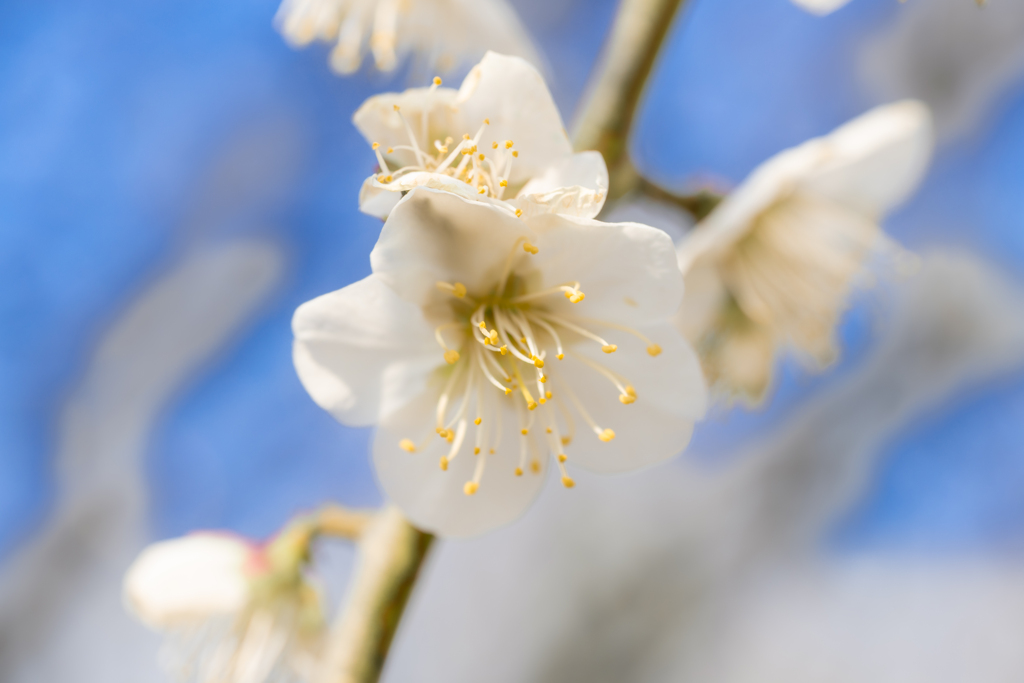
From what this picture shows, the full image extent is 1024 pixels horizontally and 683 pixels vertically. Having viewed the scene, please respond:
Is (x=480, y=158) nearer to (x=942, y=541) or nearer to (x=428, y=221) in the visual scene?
(x=428, y=221)

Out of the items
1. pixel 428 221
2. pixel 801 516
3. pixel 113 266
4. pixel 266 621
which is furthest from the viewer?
pixel 801 516

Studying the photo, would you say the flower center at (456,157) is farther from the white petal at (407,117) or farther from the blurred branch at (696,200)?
the blurred branch at (696,200)

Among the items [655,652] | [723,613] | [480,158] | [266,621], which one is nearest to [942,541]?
[723,613]

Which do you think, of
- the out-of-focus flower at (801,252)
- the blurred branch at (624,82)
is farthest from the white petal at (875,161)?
the blurred branch at (624,82)

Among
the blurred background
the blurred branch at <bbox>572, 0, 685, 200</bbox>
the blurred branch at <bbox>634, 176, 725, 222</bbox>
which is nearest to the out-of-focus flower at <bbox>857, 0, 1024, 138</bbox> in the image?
the blurred background

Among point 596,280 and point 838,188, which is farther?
point 838,188

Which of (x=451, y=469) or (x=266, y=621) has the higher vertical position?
(x=451, y=469)

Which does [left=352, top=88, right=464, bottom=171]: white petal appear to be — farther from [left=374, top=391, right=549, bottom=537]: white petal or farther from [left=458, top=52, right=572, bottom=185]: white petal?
[left=374, top=391, right=549, bottom=537]: white petal
